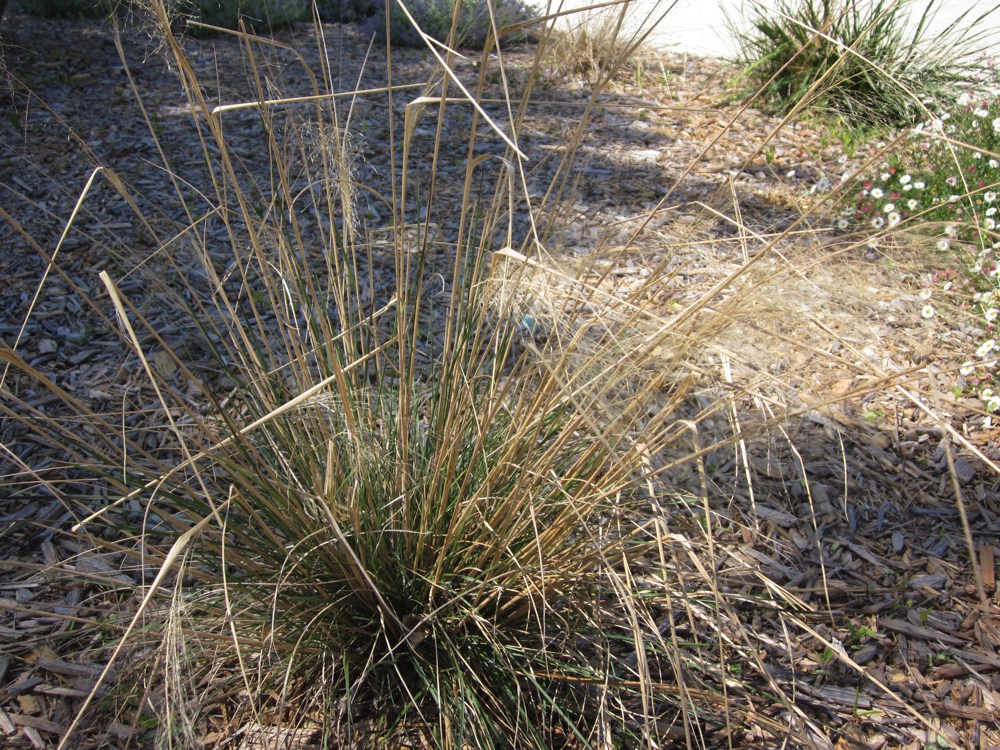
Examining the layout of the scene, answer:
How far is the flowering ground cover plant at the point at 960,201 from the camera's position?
2.47m

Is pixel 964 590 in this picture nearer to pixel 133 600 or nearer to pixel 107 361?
pixel 133 600

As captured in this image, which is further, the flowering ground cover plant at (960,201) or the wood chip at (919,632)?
the flowering ground cover plant at (960,201)

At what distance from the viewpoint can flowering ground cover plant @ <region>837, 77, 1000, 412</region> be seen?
2.47 m

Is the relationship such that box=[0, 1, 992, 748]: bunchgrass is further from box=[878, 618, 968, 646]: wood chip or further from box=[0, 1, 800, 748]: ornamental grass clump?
box=[878, 618, 968, 646]: wood chip

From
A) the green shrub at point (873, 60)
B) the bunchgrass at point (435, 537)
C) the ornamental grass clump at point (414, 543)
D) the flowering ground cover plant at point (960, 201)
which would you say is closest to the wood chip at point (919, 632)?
the bunchgrass at point (435, 537)

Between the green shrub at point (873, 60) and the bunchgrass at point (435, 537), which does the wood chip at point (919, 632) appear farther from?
the green shrub at point (873, 60)

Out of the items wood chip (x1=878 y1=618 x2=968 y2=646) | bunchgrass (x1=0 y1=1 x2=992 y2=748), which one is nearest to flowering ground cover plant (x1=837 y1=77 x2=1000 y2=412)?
wood chip (x1=878 y1=618 x2=968 y2=646)

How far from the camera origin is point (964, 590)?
75.1 inches

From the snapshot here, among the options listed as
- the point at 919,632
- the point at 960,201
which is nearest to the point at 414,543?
the point at 919,632

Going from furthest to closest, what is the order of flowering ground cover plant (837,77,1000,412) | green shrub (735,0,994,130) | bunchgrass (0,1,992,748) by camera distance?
green shrub (735,0,994,130) < flowering ground cover plant (837,77,1000,412) < bunchgrass (0,1,992,748)

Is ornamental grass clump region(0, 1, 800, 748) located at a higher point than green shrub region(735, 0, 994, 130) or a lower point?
lower

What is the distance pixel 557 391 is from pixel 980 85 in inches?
164

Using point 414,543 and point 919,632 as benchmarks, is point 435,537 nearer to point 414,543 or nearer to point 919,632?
point 414,543

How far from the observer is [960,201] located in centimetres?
293
